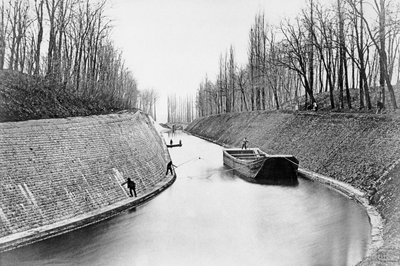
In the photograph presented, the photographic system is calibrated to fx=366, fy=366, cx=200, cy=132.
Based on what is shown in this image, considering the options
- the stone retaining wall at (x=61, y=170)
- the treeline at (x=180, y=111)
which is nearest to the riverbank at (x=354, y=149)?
the stone retaining wall at (x=61, y=170)

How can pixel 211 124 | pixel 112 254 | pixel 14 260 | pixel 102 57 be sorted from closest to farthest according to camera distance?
A: pixel 14 260 → pixel 112 254 → pixel 102 57 → pixel 211 124

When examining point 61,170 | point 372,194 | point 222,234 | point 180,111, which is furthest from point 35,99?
point 180,111

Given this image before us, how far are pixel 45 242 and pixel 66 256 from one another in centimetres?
116

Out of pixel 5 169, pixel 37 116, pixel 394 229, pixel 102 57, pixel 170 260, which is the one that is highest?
pixel 102 57

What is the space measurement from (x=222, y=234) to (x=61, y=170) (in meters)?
6.89

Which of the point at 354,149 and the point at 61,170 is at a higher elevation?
the point at 354,149

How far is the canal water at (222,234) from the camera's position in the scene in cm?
1149

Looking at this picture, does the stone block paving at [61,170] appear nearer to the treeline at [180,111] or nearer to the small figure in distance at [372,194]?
the small figure in distance at [372,194]

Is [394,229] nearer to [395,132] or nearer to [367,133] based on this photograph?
[395,132]

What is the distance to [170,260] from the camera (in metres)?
11.6

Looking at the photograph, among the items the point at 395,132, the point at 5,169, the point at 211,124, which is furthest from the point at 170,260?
the point at 211,124

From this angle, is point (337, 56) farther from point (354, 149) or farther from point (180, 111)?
point (180, 111)

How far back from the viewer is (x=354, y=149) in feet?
69.5

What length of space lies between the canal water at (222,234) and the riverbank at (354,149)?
3.86 ft
